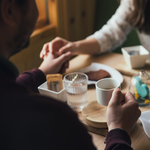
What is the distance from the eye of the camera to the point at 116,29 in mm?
1500

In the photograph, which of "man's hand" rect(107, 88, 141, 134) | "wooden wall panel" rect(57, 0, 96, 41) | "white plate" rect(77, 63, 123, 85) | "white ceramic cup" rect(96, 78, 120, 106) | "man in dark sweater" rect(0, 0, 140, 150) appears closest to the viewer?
"man in dark sweater" rect(0, 0, 140, 150)

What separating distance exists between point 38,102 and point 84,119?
1.31 feet

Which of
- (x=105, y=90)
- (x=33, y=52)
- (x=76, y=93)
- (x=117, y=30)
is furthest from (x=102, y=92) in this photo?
(x=33, y=52)

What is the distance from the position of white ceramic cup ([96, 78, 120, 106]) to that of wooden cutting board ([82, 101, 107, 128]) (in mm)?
31

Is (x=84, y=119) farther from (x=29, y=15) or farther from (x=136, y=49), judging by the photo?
(x=136, y=49)

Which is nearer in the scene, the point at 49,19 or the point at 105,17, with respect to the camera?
the point at 49,19

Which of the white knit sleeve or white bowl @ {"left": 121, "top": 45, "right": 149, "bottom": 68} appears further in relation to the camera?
the white knit sleeve

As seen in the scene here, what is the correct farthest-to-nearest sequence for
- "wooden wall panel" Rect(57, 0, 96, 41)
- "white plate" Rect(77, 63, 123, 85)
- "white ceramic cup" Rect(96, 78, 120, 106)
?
"wooden wall panel" Rect(57, 0, 96, 41) < "white plate" Rect(77, 63, 123, 85) < "white ceramic cup" Rect(96, 78, 120, 106)

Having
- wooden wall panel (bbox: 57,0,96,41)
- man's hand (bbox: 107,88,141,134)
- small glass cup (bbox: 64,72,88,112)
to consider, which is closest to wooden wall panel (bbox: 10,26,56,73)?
wooden wall panel (bbox: 57,0,96,41)

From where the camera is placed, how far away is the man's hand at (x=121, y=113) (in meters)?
0.69

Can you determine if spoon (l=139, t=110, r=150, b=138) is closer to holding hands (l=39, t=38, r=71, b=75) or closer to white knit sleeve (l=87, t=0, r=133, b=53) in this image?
holding hands (l=39, t=38, r=71, b=75)

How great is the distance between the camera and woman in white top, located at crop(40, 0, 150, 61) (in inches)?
54.7

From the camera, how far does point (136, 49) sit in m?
1.28

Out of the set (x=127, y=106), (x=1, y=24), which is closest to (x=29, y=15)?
(x=1, y=24)
